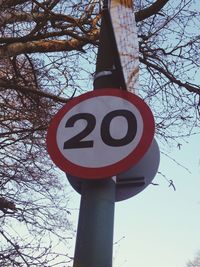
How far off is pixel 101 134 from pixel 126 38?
0.69 meters

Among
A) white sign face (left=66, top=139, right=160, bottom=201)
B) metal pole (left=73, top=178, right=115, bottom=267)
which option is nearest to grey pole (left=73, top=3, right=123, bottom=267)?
metal pole (left=73, top=178, right=115, bottom=267)

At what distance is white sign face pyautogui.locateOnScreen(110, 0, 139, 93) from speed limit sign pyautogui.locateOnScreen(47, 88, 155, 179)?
0.28 m

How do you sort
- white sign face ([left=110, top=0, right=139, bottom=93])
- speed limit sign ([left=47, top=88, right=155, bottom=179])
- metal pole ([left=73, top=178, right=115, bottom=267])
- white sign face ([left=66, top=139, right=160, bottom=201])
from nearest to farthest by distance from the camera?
metal pole ([left=73, top=178, right=115, bottom=267])
speed limit sign ([left=47, top=88, right=155, bottom=179])
white sign face ([left=66, top=139, right=160, bottom=201])
white sign face ([left=110, top=0, right=139, bottom=93])

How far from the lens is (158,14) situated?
620 cm

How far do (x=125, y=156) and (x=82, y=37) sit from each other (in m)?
3.99

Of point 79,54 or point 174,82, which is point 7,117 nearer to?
point 79,54

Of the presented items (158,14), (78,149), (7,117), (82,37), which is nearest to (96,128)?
(78,149)

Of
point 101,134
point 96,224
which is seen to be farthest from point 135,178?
point 96,224

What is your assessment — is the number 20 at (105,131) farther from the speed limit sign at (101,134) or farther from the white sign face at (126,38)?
the white sign face at (126,38)

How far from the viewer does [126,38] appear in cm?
273

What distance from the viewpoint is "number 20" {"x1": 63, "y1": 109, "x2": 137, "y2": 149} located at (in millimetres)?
2301

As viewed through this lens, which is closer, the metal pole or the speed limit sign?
the metal pole

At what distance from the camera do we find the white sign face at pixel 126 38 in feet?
8.21

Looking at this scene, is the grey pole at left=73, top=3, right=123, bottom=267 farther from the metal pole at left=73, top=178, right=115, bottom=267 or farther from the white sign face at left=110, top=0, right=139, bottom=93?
the white sign face at left=110, top=0, right=139, bottom=93
